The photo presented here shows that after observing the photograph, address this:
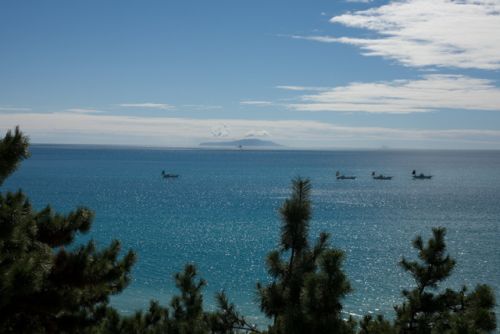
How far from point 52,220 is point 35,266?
11.6 feet

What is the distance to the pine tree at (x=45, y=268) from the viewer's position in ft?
23.9

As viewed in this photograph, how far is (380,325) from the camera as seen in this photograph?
31.4 ft

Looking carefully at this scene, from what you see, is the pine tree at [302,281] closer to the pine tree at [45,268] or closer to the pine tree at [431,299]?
the pine tree at [431,299]

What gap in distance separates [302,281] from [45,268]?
3.83 m

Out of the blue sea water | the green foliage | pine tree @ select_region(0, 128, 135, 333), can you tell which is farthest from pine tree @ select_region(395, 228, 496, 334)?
the green foliage

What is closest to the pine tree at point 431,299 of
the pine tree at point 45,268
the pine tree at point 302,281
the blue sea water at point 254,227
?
the pine tree at point 302,281

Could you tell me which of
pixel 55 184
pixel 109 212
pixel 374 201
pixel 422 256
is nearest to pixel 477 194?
pixel 374 201

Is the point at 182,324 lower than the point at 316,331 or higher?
lower

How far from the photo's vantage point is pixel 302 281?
832 cm

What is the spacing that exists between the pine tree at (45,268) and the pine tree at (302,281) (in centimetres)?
312

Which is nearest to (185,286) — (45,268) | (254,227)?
(45,268)

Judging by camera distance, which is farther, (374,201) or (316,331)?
(374,201)

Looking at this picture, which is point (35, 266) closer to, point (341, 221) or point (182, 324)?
point (182, 324)

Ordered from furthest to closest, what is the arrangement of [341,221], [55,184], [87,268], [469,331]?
[55,184]
[341,221]
[87,268]
[469,331]
